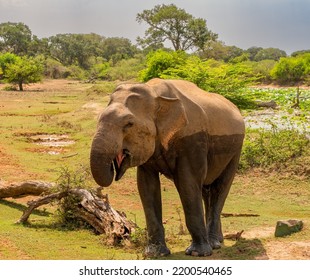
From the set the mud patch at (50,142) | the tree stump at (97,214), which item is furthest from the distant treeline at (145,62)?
the tree stump at (97,214)

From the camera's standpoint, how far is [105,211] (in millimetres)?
9055

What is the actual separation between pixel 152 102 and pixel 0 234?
3.47m

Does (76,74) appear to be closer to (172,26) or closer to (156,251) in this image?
(172,26)

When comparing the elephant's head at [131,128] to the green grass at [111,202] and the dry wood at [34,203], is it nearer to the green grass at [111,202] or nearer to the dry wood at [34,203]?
the green grass at [111,202]

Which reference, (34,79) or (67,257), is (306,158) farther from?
(34,79)

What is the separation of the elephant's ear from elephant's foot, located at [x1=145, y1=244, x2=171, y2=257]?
1.49m

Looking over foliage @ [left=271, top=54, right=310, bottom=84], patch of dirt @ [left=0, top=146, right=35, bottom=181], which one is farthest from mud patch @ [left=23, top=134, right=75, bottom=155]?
foliage @ [left=271, top=54, right=310, bottom=84]

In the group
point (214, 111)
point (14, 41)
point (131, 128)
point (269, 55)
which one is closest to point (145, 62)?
point (214, 111)

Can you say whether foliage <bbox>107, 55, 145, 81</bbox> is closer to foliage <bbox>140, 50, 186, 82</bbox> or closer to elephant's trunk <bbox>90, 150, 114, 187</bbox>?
foliage <bbox>140, 50, 186, 82</bbox>

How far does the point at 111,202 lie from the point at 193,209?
584 cm

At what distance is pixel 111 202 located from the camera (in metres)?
12.7

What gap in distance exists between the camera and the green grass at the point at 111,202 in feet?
25.7

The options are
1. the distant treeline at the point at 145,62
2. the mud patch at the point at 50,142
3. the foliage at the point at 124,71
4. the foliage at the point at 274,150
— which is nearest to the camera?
the foliage at the point at 274,150

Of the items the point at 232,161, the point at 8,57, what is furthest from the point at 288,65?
the point at 232,161
